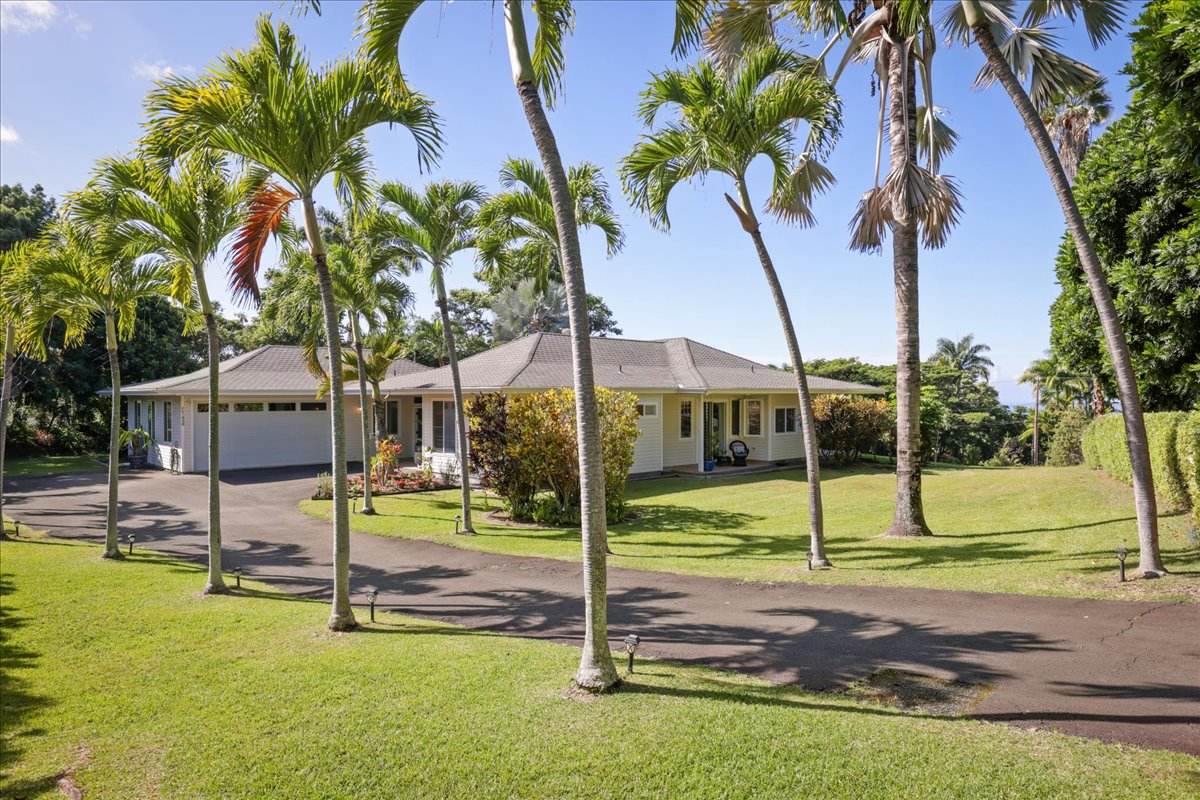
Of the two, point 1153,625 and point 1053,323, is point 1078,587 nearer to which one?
point 1153,625

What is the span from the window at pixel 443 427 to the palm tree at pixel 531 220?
306 inches

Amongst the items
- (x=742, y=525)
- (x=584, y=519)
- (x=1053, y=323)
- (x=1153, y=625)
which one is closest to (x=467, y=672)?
(x=584, y=519)

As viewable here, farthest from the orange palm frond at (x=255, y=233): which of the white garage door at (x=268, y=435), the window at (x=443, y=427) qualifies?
the white garage door at (x=268, y=435)

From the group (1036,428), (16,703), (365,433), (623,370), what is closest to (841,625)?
(16,703)

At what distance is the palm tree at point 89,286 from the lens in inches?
433

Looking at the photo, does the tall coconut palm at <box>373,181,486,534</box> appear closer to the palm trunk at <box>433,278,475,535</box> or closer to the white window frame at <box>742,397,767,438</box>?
the palm trunk at <box>433,278,475,535</box>

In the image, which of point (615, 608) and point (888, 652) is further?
point (615, 608)

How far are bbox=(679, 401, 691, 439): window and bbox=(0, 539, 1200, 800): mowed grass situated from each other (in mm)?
17624

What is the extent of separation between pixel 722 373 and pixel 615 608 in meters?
17.8

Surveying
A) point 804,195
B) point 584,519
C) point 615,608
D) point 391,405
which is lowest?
point 615,608

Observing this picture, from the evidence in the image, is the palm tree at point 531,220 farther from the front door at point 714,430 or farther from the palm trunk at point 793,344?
the front door at point 714,430

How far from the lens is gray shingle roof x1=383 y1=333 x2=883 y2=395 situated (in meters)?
21.1

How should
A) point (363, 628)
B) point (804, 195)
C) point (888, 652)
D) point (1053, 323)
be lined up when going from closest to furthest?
point (888, 652) < point (363, 628) < point (804, 195) < point (1053, 323)

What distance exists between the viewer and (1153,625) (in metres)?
6.70
